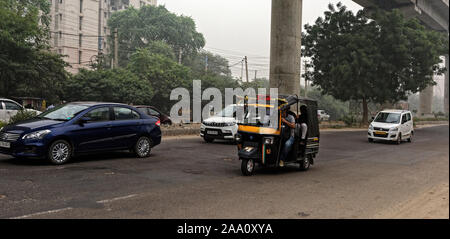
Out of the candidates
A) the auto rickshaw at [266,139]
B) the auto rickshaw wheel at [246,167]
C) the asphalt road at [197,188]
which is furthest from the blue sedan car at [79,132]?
the auto rickshaw wheel at [246,167]

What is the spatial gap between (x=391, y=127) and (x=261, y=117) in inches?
539

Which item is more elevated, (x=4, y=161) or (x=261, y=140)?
(x=261, y=140)

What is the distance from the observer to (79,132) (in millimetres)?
10055

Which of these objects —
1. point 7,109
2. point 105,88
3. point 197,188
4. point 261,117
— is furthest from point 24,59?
point 197,188

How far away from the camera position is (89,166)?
9820mm

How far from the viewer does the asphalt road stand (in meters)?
5.99

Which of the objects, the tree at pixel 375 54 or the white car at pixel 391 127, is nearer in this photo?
the white car at pixel 391 127

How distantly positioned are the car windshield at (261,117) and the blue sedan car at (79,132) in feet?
11.6

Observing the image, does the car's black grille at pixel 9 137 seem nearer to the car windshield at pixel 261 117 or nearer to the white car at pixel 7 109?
the car windshield at pixel 261 117

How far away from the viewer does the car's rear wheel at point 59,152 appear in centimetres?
953

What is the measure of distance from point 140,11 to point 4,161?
66.2 meters

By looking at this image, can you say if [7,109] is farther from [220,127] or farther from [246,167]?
[246,167]
